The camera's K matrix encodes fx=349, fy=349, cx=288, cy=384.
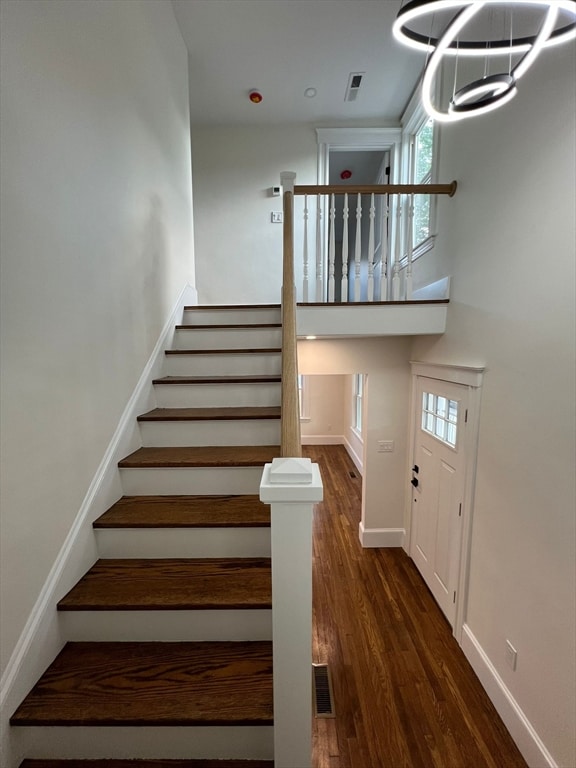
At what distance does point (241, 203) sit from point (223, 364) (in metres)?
2.76

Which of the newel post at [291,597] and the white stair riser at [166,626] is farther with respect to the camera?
the white stair riser at [166,626]

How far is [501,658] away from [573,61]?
9.83 feet

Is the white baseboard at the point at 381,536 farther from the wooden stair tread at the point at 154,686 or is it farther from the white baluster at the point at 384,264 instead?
the wooden stair tread at the point at 154,686

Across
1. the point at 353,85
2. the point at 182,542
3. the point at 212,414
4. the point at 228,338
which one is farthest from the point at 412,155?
the point at 182,542

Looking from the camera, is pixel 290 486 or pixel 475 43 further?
pixel 475 43

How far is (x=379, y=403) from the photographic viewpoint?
3.58 meters

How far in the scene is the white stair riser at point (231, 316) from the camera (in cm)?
290

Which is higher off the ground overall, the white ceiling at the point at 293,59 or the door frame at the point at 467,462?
the white ceiling at the point at 293,59

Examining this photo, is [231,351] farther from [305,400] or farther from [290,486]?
[305,400]

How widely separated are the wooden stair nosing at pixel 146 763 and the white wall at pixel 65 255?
0.38m

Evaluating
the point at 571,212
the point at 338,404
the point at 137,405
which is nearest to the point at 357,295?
the point at 571,212

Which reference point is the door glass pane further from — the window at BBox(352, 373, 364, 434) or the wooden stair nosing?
the window at BBox(352, 373, 364, 434)

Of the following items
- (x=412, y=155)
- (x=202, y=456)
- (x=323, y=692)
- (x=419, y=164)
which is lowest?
(x=323, y=692)

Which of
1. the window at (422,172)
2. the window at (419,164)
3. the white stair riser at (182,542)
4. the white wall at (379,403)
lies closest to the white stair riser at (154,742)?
the white stair riser at (182,542)
